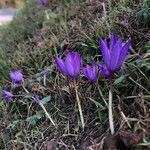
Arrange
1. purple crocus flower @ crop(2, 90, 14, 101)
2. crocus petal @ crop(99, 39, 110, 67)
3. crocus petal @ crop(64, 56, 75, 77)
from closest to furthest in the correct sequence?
crocus petal @ crop(99, 39, 110, 67)
crocus petal @ crop(64, 56, 75, 77)
purple crocus flower @ crop(2, 90, 14, 101)

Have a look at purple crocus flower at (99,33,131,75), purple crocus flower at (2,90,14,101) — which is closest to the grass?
purple crocus flower at (2,90,14,101)

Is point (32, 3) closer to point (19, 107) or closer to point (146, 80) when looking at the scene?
point (19, 107)

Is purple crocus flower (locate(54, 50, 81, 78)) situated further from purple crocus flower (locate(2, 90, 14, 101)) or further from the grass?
purple crocus flower (locate(2, 90, 14, 101))

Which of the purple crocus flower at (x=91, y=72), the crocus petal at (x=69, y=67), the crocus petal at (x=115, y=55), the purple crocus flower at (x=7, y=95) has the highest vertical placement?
the crocus petal at (x=115, y=55)

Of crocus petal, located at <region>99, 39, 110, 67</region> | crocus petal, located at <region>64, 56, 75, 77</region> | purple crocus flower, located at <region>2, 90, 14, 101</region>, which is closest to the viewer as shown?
crocus petal, located at <region>99, 39, 110, 67</region>

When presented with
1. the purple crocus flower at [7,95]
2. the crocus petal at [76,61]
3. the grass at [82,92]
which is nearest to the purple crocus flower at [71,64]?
the crocus petal at [76,61]

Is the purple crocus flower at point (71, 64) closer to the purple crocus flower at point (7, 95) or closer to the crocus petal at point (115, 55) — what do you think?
the crocus petal at point (115, 55)

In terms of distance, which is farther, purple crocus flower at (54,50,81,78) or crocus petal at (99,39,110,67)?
purple crocus flower at (54,50,81,78)

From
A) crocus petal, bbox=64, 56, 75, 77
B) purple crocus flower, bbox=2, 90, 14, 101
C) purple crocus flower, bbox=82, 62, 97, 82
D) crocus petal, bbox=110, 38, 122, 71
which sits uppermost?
crocus petal, bbox=110, 38, 122, 71
